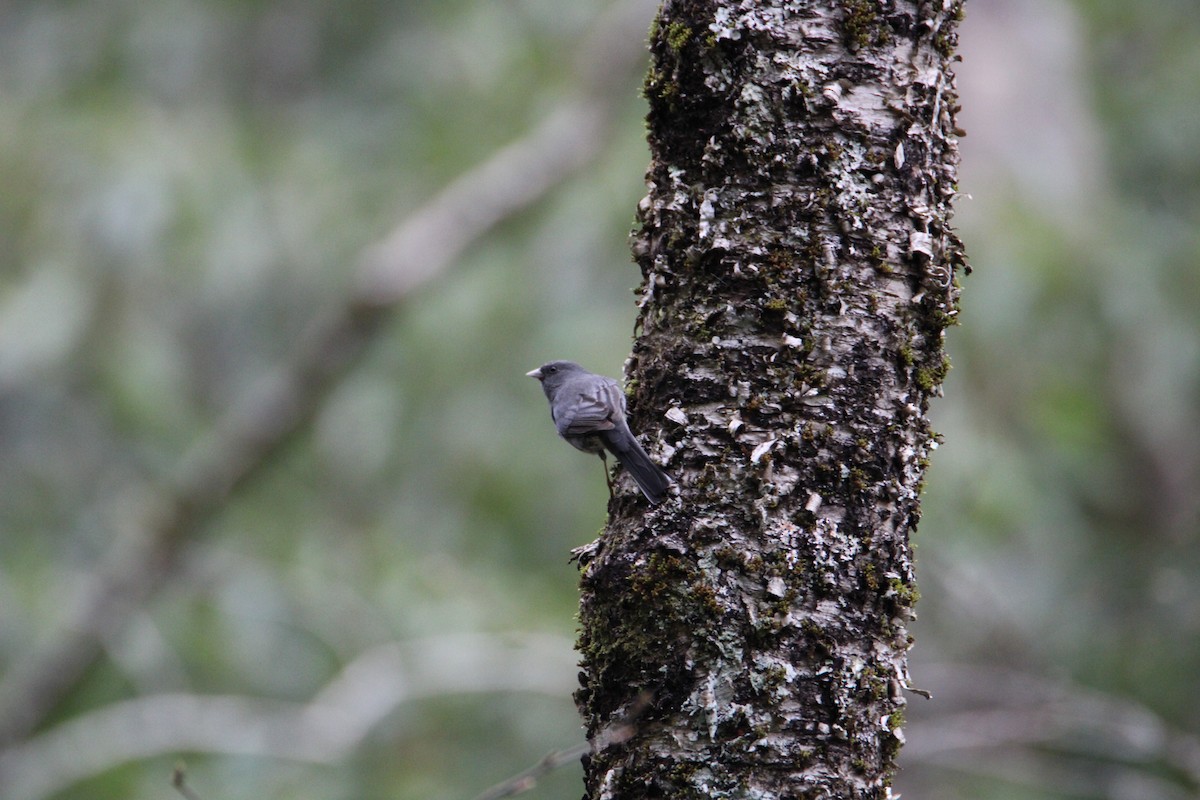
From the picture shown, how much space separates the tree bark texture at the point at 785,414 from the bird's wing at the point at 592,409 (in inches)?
20.2

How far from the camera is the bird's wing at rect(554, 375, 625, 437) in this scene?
9.18 ft

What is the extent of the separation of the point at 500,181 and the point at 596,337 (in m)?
1.33

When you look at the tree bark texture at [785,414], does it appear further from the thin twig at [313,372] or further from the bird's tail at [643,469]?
the thin twig at [313,372]

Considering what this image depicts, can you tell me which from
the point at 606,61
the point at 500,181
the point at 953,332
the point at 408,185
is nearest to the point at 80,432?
the point at 408,185

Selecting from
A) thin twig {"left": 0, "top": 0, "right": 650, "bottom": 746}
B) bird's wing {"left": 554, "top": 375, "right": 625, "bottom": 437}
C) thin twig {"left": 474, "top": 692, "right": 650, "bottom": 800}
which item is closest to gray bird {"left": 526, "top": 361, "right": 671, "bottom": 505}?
bird's wing {"left": 554, "top": 375, "right": 625, "bottom": 437}

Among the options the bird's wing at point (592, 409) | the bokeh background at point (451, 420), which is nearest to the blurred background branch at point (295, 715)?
the bokeh background at point (451, 420)

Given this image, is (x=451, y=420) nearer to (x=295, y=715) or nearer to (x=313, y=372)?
(x=313, y=372)

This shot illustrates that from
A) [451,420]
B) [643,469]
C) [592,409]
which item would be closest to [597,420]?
[592,409]

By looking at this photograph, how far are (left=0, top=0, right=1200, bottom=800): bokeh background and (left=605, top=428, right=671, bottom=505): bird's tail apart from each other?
4199mm

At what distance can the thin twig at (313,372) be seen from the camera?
713 centimetres

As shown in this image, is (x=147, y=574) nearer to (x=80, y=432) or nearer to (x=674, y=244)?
(x=80, y=432)

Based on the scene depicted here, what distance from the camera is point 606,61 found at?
320 inches

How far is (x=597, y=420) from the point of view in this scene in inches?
114

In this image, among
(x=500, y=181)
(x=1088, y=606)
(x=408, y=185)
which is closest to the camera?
(x=1088, y=606)
